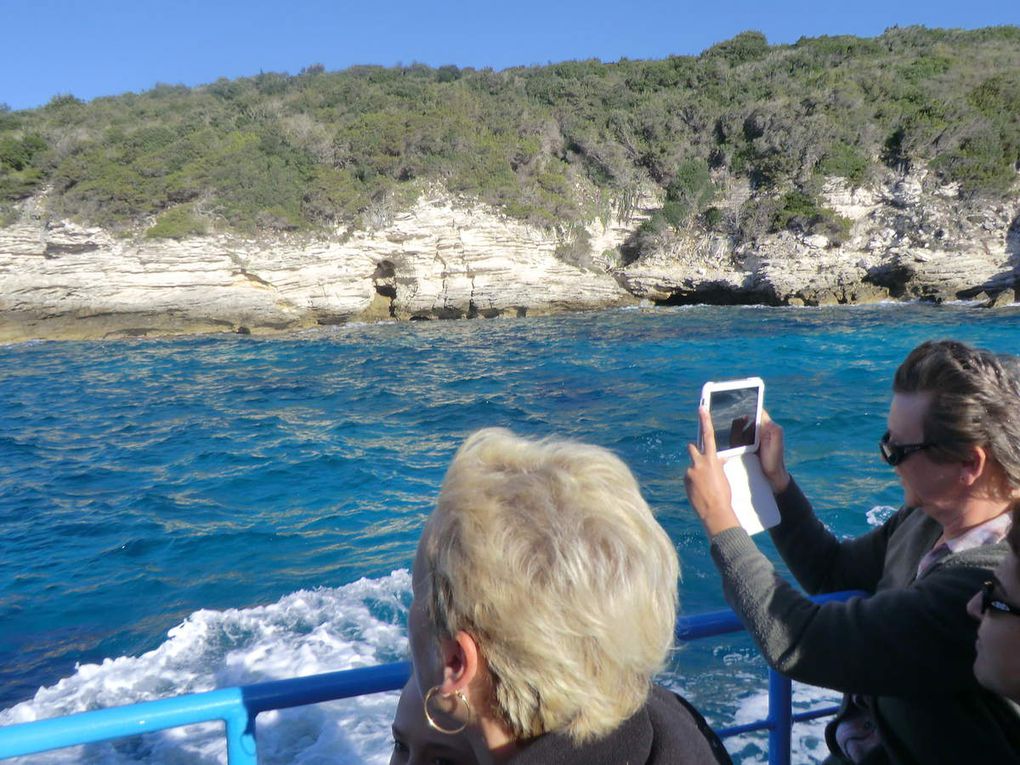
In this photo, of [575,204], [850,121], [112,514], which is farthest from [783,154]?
[112,514]

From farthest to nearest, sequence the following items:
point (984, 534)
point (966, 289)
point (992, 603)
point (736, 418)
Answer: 1. point (966, 289)
2. point (736, 418)
3. point (984, 534)
4. point (992, 603)

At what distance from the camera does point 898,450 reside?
1459 millimetres

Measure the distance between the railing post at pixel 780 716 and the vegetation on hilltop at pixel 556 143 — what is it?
23406mm

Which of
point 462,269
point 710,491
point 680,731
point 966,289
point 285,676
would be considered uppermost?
point 462,269

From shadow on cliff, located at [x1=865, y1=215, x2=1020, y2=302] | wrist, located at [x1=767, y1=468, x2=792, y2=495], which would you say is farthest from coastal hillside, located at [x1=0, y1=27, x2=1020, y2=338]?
wrist, located at [x1=767, y1=468, x2=792, y2=495]

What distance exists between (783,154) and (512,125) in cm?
1115

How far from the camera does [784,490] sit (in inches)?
71.1

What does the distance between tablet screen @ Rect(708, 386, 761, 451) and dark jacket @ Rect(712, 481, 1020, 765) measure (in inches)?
11.6

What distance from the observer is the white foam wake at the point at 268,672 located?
3398mm

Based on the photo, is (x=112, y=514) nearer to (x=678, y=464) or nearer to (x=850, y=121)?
(x=678, y=464)

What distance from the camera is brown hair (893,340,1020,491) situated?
1316 millimetres

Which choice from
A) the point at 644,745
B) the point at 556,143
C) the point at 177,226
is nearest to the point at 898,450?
the point at 644,745

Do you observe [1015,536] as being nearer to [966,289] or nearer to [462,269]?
[462,269]

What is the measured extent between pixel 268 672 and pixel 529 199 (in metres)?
23.6
